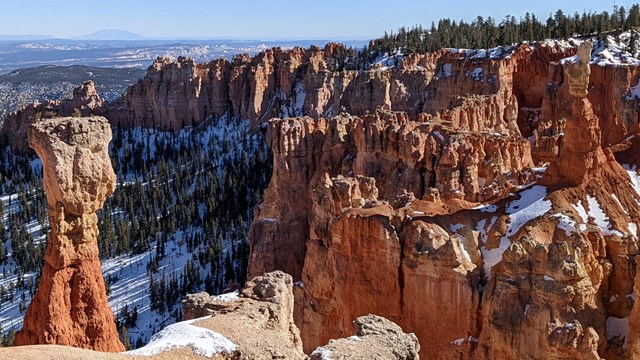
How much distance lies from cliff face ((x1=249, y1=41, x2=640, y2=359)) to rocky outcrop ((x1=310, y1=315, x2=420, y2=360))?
6.03 metres

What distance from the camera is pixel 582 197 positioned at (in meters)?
25.4

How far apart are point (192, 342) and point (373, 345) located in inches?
160

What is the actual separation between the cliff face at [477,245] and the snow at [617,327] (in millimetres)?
37

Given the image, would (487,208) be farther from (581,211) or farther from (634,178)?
(634,178)

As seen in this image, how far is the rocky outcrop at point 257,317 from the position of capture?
13273 mm

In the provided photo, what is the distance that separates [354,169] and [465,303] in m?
17.7

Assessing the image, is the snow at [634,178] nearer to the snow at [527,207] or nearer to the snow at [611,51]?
the snow at [527,207]

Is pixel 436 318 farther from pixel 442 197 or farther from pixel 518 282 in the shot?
pixel 442 197

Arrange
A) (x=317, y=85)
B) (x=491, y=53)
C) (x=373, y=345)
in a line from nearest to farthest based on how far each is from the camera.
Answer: (x=373, y=345) → (x=491, y=53) → (x=317, y=85)

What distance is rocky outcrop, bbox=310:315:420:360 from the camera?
1367 centimetres

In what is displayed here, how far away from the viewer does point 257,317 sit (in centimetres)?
1489

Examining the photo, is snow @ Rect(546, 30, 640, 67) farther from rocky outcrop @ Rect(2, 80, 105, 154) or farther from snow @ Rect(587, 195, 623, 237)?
rocky outcrop @ Rect(2, 80, 105, 154)

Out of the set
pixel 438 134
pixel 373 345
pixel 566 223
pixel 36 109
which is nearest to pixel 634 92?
pixel 438 134

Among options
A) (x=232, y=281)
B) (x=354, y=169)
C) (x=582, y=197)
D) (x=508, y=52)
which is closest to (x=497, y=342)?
(x=582, y=197)
